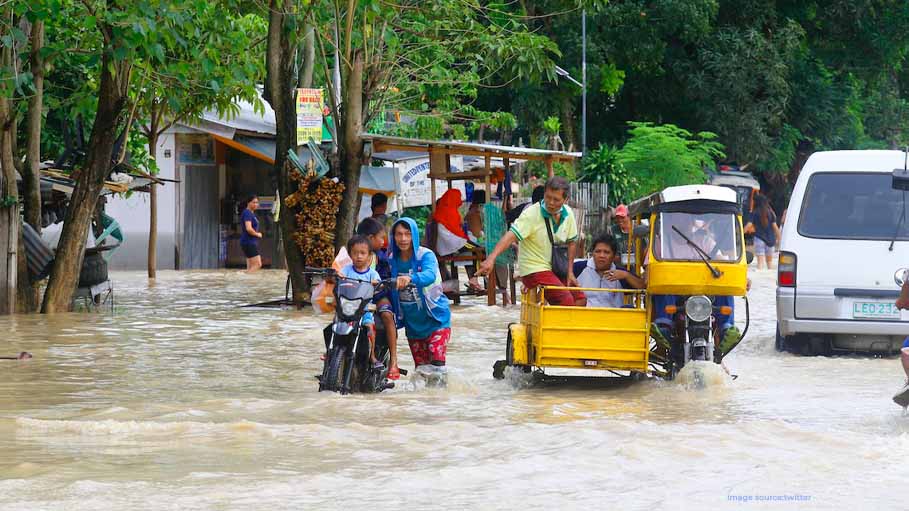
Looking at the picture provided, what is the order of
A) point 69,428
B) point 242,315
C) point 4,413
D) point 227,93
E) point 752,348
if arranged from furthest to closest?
1. point 227,93
2. point 242,315
3. point 752,348
4. point 4,413
5. point 69,428

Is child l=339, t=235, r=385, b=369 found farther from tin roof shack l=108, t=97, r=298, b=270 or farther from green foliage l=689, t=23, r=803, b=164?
green foliage l=689, t=23, r=803, b=164

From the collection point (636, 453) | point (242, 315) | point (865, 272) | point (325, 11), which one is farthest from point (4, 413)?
point (325, 11)

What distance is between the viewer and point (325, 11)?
19.6 m

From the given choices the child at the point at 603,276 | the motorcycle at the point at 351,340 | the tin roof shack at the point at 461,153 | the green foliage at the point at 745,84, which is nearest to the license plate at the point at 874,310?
the child at the point at 603,276

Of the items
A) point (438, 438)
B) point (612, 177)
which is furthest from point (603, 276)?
point (612, 177)

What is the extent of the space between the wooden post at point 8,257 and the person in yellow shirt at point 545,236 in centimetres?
853

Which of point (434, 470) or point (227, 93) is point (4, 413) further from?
point (227, 93)

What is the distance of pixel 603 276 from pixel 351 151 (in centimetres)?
785

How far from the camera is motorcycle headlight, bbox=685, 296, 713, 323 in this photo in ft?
34.6

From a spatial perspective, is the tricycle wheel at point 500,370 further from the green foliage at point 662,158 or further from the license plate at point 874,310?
the green foliage at point 662,158

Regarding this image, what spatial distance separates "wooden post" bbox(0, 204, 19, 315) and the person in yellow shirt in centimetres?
853

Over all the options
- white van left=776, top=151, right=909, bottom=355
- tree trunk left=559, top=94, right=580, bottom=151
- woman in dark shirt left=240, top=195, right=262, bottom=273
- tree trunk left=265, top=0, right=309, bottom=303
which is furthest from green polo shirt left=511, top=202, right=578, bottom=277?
tree trunk left=559, top=94, right=580, bottom=151

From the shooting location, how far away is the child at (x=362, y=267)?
10195 mm

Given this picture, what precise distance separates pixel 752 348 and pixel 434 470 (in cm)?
764
